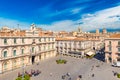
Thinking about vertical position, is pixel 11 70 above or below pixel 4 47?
below

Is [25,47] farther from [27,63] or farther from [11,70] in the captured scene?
[11,70]

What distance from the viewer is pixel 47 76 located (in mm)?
44844

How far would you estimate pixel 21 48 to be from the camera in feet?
178

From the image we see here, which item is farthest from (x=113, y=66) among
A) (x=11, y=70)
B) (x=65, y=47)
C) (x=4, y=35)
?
(x=4, y=35)

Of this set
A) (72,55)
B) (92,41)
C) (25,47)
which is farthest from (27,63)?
(92,41)

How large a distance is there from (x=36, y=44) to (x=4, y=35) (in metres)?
17.8

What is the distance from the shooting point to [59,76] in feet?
147

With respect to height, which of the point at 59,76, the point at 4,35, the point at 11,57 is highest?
the point at 4,35

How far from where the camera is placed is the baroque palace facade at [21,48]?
47.5m

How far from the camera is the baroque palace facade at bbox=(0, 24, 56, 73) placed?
156 feet

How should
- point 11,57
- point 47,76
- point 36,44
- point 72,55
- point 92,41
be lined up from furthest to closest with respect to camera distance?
point 92,41
point 72,55
point 36,44
point 11,57
point 47,76

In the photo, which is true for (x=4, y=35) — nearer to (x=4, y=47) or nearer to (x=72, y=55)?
(x=4, y=47)

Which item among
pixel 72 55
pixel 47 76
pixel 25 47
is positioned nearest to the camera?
pixel 47 76

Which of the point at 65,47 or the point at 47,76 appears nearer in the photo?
the point at 47,76
